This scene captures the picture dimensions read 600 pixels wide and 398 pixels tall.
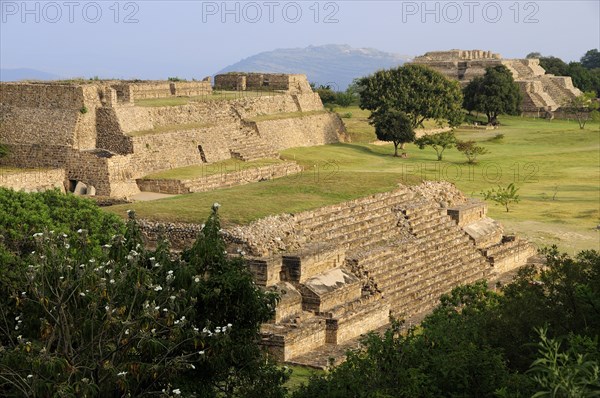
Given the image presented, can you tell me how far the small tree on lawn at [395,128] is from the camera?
48688 mm

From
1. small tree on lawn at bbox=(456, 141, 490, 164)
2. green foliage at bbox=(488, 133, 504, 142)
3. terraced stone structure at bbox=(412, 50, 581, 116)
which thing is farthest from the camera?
terraced stone structure at bbox=(412, 50, 581, 116)

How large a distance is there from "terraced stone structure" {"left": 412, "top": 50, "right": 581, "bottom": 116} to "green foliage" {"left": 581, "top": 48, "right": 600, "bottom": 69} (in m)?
48.3

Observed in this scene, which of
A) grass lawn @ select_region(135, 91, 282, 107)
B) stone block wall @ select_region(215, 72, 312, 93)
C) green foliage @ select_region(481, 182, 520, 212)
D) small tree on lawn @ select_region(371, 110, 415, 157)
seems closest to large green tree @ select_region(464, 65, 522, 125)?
small tree on lawn @ select_region(371, 110, 415, 157)

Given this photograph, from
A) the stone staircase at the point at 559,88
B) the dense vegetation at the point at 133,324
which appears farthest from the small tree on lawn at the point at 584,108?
the dense vegetation at the point at 133,324

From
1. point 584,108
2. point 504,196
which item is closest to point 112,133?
point 504,196

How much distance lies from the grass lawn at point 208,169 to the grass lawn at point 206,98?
3.70m

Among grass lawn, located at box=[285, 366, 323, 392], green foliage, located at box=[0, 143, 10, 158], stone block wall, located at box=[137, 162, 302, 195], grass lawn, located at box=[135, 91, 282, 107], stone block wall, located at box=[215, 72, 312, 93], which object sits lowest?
grass lawn, located at box=[285, 366, 323, 392]

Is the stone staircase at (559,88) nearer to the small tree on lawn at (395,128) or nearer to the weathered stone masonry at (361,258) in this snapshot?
the small tree on lawn at (395,128)

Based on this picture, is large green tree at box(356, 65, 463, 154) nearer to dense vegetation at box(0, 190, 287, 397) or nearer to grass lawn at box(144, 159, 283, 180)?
grass lawn at box(144, 159, 283, 180)

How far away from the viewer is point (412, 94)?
5369 centimetres

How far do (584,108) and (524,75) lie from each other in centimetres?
1318

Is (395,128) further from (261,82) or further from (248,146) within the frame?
(248,146)

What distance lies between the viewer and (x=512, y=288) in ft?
51.9

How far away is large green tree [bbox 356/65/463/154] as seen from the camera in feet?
174
